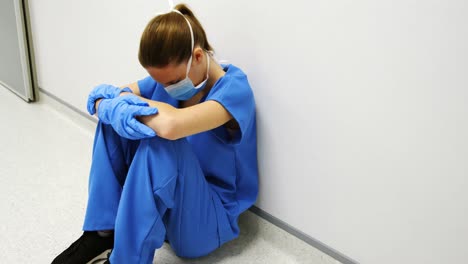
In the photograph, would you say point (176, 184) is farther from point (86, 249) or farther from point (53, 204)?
point (53, 204)

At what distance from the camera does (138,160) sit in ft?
3.22

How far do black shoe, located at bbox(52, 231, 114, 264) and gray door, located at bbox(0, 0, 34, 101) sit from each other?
181 centimetres

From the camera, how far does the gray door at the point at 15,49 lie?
2.46 meters

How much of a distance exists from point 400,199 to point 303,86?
370mm

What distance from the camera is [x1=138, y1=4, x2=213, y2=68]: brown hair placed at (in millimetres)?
988

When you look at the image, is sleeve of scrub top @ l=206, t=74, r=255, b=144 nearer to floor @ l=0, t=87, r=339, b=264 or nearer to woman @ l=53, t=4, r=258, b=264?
woman @ l=53, t=4, r=258, b=264

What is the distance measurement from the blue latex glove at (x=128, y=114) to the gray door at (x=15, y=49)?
183cm

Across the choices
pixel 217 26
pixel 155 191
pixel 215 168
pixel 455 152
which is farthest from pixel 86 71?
pixel 455 152

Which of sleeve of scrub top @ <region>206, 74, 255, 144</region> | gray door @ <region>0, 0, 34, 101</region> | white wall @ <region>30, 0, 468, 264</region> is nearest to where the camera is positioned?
white wall @ <region>30, 0, 468, 264</region>

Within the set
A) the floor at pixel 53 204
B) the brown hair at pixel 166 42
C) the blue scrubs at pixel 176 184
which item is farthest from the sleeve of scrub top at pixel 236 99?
the floor at pixel 53 204

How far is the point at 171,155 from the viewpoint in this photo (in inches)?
39.0

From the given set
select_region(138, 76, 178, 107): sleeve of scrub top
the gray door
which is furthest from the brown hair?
the gray door

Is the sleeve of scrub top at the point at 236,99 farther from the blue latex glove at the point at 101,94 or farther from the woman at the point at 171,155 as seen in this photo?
the blue latex glove at the point at 101,94

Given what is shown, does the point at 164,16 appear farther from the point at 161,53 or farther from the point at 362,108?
the point at 362,108
